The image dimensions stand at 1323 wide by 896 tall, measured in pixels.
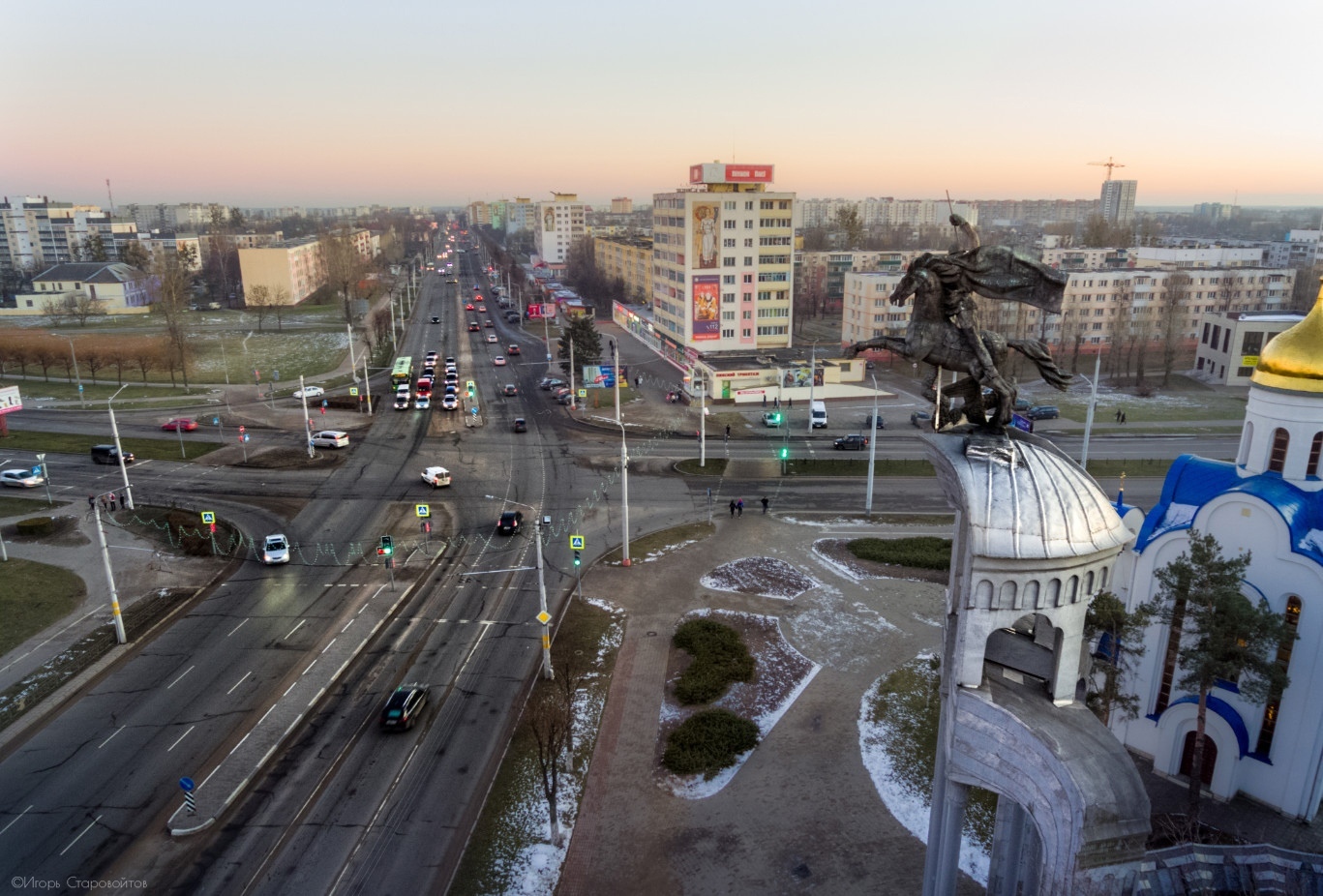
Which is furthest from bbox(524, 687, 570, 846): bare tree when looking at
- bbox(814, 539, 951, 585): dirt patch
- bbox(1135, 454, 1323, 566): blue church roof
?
bbox(1135, 454, 1323, 566): blue church roof

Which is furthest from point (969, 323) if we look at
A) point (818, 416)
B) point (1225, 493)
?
point (818, 416)

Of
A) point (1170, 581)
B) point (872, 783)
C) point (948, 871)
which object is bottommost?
point (872, 783)

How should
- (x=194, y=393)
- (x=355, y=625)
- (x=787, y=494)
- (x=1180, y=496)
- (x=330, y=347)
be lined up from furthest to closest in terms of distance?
(x=330, y=347) → (x=194, y=393) → (x=787, y=494) → (x=355, y=625) → (x=1180, y=496)

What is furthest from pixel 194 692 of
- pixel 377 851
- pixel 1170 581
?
pixel 1170 581

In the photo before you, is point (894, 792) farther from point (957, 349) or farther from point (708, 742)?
point (957, 349)

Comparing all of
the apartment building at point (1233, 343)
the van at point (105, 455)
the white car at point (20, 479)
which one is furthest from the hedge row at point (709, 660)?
the apartment building at point (1233, 343)

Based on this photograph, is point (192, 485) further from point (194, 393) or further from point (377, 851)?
point (377, 851)

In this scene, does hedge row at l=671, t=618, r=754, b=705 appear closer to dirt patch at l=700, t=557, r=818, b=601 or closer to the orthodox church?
dirt patch at l=700, t=557, r=818, b=601
